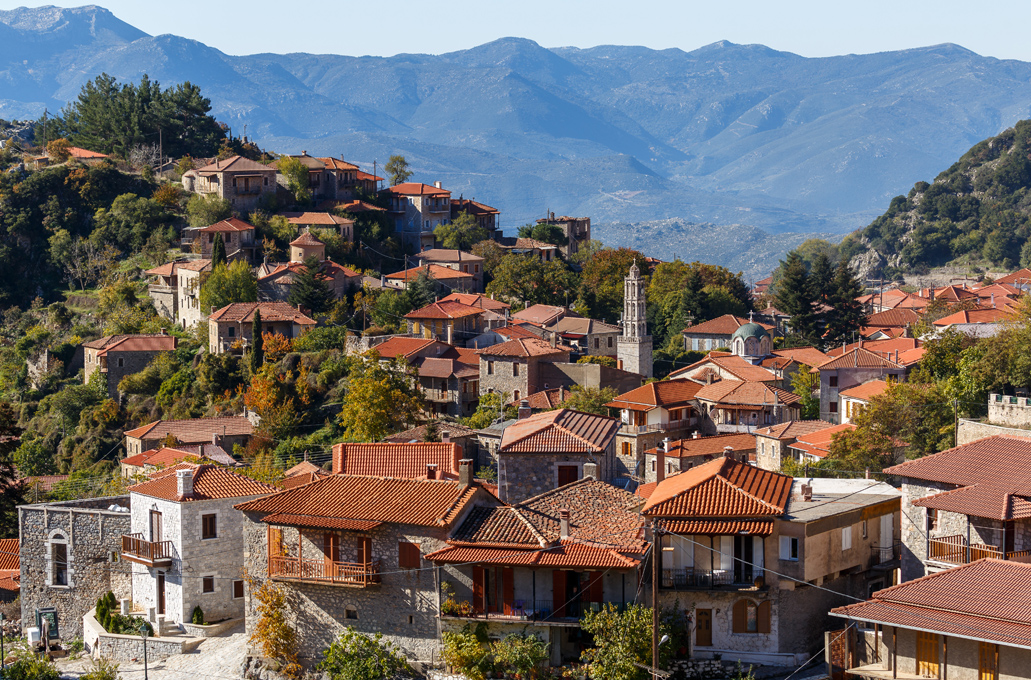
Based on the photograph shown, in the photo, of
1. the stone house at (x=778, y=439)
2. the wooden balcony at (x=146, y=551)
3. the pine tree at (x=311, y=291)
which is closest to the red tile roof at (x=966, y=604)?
the wooden balcony at (x=146, y=551)

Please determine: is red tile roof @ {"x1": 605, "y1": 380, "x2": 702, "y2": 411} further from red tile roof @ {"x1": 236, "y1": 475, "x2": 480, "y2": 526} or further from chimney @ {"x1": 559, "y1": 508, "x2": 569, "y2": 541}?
chimney @ {"x1": 559, "y1": 508, "x2": 569, "y2": 541}

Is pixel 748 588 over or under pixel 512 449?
under

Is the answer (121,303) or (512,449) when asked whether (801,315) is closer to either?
(121,303)

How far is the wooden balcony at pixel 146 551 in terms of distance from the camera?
34656 mm

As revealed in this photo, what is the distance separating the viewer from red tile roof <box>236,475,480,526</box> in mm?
30594

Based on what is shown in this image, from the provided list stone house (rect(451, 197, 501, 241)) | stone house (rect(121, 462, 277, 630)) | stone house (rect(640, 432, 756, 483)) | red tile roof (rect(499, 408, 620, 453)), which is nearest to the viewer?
stone house (rect(121, 462, 277, 630))

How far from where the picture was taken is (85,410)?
7256 centimetres

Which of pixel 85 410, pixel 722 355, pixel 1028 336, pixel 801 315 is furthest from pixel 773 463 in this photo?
pixel 85 410

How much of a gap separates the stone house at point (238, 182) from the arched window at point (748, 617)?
66.9m

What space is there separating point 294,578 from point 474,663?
5.02 meters

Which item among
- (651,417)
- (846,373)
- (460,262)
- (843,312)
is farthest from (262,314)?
(843,312)

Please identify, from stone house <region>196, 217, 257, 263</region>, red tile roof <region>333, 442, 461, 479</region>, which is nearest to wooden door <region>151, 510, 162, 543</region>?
red tile roof <region>333, 442, 461, 479</region>

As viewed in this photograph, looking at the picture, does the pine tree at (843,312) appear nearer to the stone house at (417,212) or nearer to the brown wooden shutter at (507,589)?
the stone house at (417,212)

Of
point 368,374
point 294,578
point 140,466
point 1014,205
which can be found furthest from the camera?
point 1014,205
